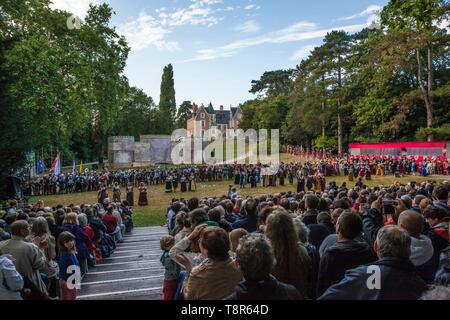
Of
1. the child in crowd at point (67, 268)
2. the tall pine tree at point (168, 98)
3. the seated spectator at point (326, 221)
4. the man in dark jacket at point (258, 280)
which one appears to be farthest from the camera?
the tall pine tree at point (168, 98)

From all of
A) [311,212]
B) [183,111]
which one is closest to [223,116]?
[183,111]

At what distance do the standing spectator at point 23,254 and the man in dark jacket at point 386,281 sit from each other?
358 cm

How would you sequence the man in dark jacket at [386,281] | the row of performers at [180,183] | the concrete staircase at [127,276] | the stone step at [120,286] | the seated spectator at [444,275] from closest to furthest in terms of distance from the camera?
the man in dark jacket at [386,281]
the seated spectator at [444,275]
the concrete staircase at [127,276]
the stone step at [120,286]
the row of performers at [180,183]

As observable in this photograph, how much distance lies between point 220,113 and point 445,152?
251 ft

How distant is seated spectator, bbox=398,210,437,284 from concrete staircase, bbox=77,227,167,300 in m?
3.78

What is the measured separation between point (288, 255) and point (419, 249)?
1.62m

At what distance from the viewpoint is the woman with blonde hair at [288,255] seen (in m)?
3.35

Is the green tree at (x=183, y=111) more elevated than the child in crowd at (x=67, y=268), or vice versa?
the green tree at (x=183, y=111)

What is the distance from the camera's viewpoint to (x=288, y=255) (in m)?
3.40

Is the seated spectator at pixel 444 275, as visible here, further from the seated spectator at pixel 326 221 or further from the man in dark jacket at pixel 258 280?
the seated spectator at pixel 326 221

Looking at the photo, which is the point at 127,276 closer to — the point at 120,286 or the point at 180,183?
the point at 120,286

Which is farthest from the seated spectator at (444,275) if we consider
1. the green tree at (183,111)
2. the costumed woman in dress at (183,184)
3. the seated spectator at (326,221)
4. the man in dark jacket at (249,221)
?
the green tree at (183,111)

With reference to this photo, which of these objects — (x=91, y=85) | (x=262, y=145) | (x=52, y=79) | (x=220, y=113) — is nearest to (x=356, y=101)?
(x=262, y=145)
